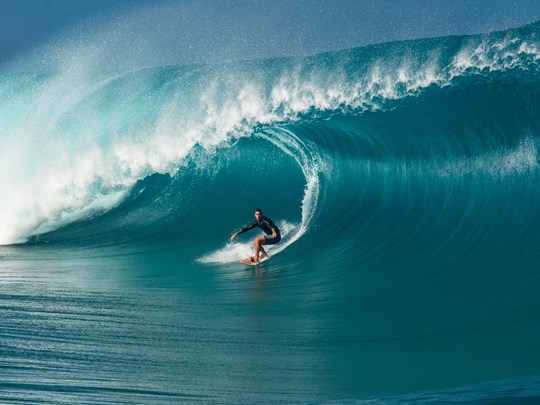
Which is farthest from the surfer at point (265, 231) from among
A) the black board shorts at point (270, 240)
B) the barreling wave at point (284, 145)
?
the barreling wave at point (284, 145)

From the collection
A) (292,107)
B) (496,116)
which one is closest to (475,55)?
(496,116)

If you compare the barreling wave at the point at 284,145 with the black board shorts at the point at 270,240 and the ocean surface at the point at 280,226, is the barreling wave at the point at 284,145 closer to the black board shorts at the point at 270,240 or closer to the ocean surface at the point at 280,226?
the ocean surface at the point at 280,226

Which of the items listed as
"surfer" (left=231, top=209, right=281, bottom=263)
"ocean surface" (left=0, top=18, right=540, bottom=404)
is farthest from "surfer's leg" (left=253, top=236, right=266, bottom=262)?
"ocean surface" (left=0, top=18, right=540, bottom=404)

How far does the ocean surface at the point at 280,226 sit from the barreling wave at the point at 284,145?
0.04 m

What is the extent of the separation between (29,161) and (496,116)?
9.56 meters

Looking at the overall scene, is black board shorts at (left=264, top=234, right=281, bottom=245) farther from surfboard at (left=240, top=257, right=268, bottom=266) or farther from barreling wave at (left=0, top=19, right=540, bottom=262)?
barreling wave at (left=0, top=19, right=540, bottom=262)

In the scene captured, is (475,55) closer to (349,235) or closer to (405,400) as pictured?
(349,235)

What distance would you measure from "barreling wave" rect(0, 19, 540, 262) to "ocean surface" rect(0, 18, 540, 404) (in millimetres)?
41

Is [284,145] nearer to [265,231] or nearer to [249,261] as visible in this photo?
[265,231]

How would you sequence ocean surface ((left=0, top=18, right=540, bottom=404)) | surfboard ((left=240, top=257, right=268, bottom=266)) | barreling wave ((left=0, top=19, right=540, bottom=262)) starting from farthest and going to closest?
barreling wave ((left=0, top=19, right=540, bottom=262)) < surfboard ((left=240, top=257, right=268, bottom=266)) < ocean surface ((left=0, top=18, right=540, bottom=404))

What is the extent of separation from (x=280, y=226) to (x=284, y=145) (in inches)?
104

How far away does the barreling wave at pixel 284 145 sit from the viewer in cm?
1392

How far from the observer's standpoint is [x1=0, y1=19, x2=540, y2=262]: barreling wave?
1392 cm

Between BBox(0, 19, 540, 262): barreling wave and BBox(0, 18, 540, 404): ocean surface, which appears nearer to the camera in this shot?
BBox(0, 18, 540, 404): ocean surface
